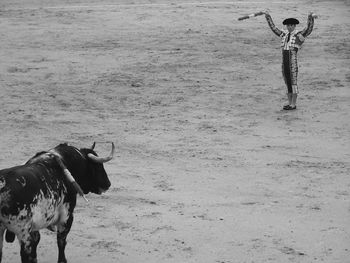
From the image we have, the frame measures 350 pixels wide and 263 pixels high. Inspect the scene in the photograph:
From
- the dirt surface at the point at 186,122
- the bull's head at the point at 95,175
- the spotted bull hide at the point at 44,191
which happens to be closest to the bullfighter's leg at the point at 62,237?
the spotted bull hide at the point at 44,191

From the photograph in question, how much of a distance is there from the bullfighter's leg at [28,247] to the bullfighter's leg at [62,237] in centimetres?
51

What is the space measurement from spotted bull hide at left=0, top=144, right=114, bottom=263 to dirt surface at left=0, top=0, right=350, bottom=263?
658 millimetres

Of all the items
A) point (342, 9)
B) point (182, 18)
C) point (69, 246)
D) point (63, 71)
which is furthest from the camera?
point (342, 9)

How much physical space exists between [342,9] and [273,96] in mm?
6683

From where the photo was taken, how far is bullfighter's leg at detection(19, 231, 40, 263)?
746 cm

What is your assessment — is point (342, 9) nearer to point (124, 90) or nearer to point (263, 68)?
point (263, 68)

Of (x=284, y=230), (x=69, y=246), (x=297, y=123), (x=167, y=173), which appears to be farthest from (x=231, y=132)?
(x=69, y=246)

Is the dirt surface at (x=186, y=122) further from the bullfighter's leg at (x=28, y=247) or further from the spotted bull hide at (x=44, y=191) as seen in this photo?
the bullfighter's leg at (x=28, y=247)

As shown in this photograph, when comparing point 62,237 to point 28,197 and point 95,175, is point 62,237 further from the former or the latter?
point 28,197

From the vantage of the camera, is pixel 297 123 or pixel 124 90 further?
pixel 124 90

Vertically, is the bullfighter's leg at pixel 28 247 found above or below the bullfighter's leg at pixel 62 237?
above

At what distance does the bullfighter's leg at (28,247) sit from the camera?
294 inches

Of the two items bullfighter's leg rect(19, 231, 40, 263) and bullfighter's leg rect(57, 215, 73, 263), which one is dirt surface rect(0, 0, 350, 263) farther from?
bullfighter's leg rect(19, 231, 40, 263)

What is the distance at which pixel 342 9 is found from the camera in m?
20.8
